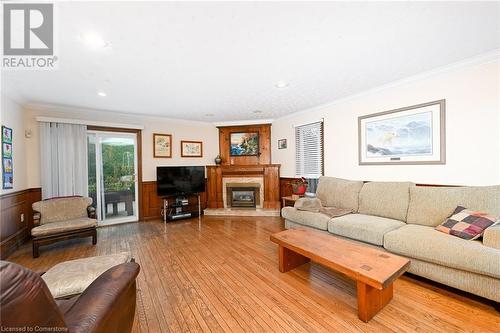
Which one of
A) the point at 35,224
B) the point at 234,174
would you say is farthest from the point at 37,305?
the point at 234,174

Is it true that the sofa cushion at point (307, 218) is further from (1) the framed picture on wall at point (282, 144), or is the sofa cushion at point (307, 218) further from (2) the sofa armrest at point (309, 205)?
(1) the framed picture on wall at point (282, 144)

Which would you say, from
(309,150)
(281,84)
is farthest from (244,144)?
(281,84)

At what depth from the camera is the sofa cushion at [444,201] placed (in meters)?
2.20

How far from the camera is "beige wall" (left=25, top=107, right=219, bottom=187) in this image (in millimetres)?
3732

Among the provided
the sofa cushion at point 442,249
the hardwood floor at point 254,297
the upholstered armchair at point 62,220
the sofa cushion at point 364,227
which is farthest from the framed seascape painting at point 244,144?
the sofa cushion at point 442,249

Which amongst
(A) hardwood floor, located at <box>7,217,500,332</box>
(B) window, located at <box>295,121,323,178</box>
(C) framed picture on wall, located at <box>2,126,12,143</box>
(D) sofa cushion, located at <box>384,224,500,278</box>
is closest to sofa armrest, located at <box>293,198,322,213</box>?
(A) hardwood floor, located at <box>7,217,500,332</box>

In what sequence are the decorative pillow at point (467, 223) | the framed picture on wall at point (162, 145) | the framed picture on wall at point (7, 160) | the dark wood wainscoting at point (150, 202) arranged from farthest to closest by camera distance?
the framed picture on wall at point (162, 145) → the dark wood wainscoting at point (150, 202) → the framed picture on wall at point (7, 160) → the decorative pillow at point (467, 223)

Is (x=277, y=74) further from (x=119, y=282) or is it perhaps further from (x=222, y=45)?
(x=119, y=282)

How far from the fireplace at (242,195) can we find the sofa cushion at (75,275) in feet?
12.0

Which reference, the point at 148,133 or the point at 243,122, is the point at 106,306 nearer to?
the point at 148,133

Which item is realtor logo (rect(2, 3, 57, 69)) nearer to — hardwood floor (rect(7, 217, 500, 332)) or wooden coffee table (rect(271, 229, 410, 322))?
hardwood floor (rect(7, 217, 500, 332))

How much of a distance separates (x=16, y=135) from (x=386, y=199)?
5796 millimetres

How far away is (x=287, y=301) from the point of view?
1897mm

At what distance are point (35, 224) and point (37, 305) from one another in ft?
11.4
